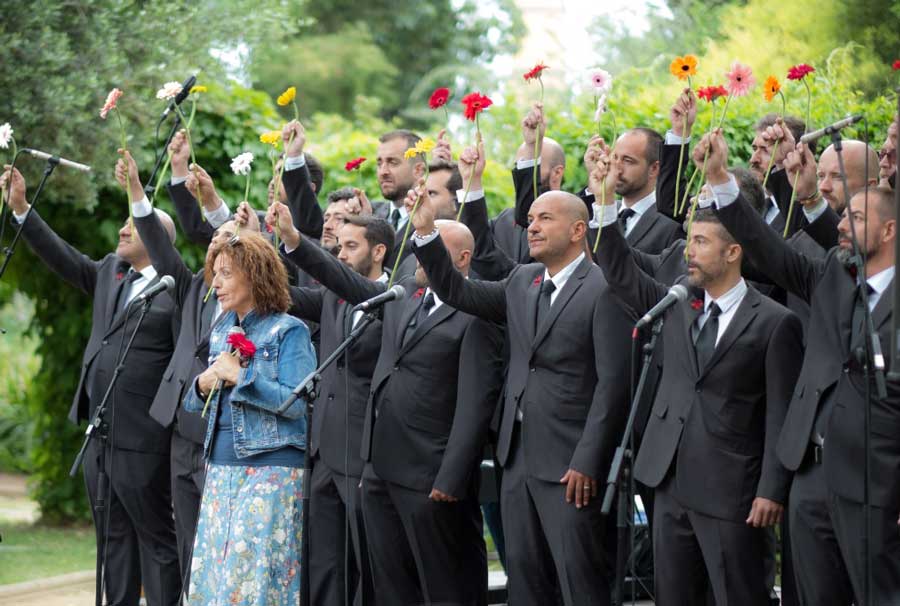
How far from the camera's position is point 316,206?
872 centimetres

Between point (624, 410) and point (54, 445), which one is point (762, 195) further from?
point (54, 445)

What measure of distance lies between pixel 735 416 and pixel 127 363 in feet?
13.4

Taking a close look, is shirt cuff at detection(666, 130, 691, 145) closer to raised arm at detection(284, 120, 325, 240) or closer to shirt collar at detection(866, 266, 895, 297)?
shirt collar at detection(866, 266, 895, 297)

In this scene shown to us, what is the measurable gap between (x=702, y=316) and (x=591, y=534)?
123 centimetres

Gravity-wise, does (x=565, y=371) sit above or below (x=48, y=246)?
below

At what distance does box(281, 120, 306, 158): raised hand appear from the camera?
8.18m

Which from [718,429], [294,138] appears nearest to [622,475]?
[718,429]

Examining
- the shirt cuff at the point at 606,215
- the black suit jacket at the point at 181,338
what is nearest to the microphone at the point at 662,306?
the shirt cuff at the point at 606,215

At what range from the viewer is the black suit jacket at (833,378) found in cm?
596

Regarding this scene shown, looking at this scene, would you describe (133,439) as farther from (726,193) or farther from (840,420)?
(840,420)

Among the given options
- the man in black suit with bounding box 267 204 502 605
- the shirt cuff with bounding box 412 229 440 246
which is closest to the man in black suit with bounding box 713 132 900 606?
the shirt cuff with bounding box 412 229 440 246

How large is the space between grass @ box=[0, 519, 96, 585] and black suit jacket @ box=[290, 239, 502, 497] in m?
4.13

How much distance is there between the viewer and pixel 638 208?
8203 millimetres

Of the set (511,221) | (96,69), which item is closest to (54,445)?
(96,69)
